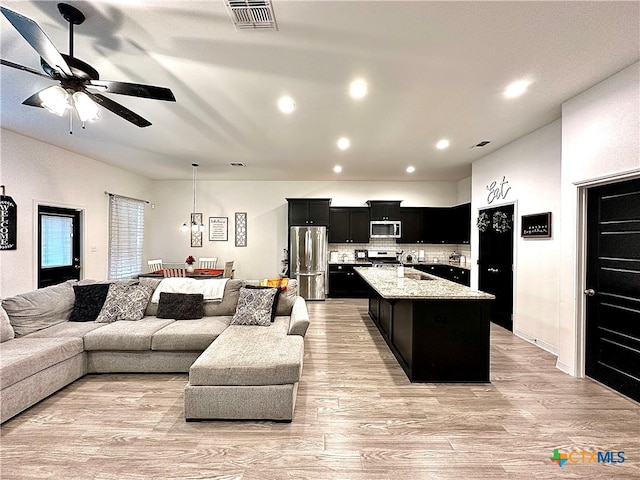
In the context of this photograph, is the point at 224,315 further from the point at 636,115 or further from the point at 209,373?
the point at 636,115

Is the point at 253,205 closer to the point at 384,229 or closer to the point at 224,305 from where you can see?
the point at 384,229

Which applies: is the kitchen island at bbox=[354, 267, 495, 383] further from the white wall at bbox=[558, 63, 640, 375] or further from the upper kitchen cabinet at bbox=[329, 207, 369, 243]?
the upper kitchen cabinet at bbox=[329, 207, 369, 243]

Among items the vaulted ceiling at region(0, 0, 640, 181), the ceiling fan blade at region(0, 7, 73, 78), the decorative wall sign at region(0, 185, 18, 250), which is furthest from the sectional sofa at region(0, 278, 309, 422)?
the ceiling fan blade at region(0, 7, 73, 78)

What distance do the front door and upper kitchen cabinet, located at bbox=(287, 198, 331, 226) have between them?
13.3ft

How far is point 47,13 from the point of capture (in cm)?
206

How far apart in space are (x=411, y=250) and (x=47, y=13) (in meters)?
7.21

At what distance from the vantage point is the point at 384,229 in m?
7.36

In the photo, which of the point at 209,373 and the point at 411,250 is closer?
the point at 209,373

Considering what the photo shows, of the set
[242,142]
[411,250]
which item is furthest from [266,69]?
[411,250]

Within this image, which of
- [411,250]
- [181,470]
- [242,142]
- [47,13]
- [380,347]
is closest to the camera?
[181,470]

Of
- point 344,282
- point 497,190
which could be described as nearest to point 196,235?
point 344,282

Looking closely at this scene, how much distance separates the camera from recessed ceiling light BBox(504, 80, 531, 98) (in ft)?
9.55

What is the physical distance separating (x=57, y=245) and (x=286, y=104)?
180 inches

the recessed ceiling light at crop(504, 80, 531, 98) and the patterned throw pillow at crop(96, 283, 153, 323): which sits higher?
the recessed ceiling light at crop(504, 80, 531, 98)
